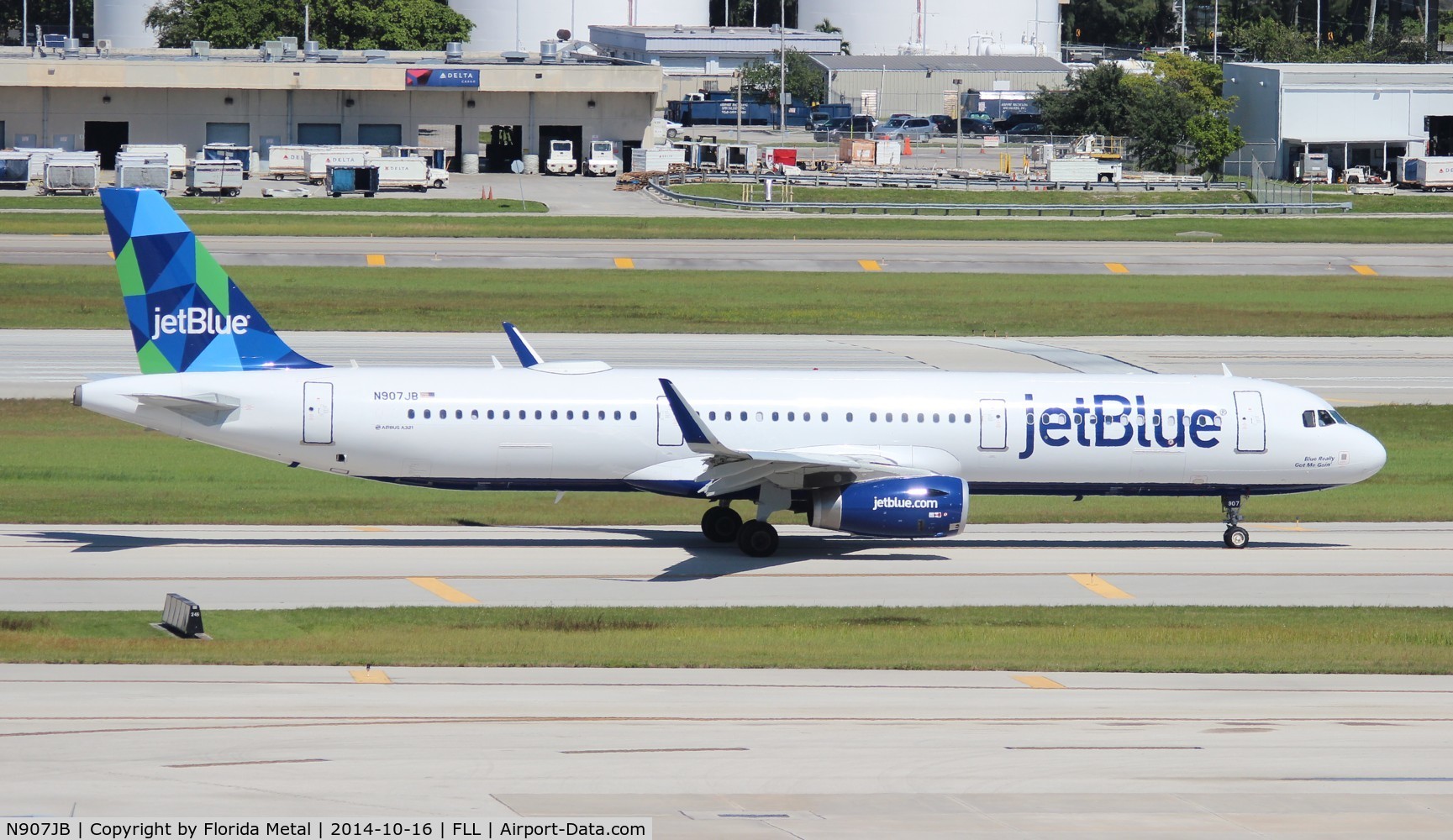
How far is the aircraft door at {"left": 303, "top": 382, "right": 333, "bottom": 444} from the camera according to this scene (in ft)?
101

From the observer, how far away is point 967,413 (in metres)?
31.9

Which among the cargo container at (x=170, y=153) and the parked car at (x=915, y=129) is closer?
the cargo container at (x=170, y=153)

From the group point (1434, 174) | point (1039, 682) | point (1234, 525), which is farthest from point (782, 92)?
point (1039, 682)

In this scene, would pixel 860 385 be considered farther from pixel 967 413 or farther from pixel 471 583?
pixel 471 583

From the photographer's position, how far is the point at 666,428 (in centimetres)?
3145

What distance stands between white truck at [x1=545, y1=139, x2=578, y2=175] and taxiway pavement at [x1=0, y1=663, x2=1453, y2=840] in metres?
89.5

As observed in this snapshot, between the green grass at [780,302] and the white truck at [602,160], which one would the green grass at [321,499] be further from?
the white truck at [602,160]

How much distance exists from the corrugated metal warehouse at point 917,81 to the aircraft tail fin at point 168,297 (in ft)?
437

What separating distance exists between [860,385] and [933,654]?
9079 mm

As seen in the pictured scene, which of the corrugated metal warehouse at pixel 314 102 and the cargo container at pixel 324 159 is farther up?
the corrugated metal warehouse at pixel 314 102

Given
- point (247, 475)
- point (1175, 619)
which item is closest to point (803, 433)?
point (1175, 619)

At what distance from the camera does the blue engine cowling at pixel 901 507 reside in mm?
29422

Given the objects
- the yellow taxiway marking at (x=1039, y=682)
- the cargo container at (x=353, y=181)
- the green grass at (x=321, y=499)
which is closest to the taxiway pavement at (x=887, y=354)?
the green grass at (x=321, y=499)
